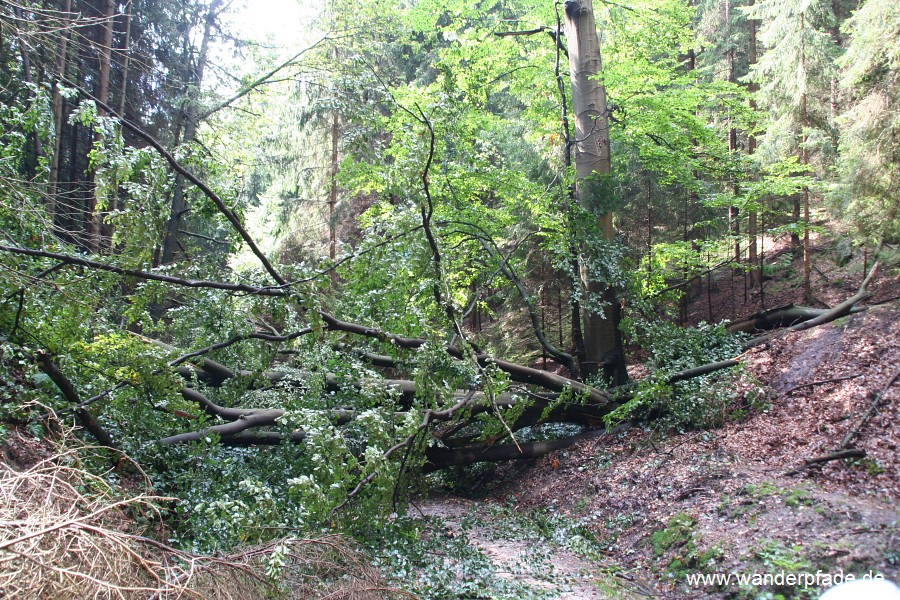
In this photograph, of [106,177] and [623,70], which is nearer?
[106,177]

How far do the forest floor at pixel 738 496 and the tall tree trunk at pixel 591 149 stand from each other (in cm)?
151

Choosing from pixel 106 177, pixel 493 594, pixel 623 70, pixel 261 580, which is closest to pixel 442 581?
pixel 493 594

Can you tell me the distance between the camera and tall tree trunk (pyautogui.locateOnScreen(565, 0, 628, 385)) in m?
9.12

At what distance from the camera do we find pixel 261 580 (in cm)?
354

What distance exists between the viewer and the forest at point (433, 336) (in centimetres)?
425

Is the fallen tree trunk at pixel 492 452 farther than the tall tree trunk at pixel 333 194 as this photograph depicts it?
No

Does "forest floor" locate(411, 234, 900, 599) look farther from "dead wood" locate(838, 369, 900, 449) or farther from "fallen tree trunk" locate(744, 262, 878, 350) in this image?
"fallen tree trunk" locate(744, 262, 878, 350)

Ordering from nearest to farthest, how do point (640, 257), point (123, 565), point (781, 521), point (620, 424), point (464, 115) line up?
point (123, 565) → point (781, 521) → point (620, 424) → point (464, 115) → point (640, 257)

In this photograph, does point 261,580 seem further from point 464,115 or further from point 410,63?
point 410,63

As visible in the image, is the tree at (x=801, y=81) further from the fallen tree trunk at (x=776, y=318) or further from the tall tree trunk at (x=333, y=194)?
the tall tree trunk at (x=333, y=194)

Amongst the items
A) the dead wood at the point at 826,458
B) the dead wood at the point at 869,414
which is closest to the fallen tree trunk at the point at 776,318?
the dead wood at the point at 869,414

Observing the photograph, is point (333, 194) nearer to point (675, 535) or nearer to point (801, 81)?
point (801, 81)

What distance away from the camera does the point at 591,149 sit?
927cm

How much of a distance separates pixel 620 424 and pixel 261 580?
6.01 m
